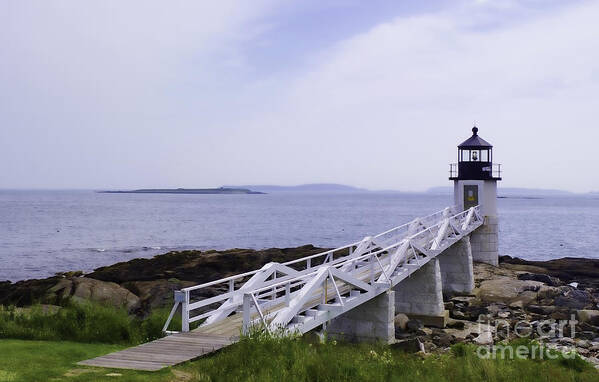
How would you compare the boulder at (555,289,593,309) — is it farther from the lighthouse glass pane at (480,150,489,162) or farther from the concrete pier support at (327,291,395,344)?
the concrete pier support at (327,291,395,344)

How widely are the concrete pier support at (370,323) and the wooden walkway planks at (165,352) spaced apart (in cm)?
697

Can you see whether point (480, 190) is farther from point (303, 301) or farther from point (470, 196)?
point (303, 301)

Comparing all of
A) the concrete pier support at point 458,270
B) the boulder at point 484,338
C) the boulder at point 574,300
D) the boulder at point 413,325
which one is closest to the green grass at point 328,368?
the boulder at point 484,338

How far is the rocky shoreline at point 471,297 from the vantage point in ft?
60.6

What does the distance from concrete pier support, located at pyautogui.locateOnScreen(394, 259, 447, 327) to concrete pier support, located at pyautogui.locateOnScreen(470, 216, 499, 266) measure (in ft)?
34.0

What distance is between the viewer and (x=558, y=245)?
61750mm

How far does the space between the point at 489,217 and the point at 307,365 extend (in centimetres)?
2474

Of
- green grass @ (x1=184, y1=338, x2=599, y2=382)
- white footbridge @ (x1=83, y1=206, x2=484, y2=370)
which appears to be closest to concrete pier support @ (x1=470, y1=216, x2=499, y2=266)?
white footbridge @ (x1=83, y1=206, x2=484, y2=370)

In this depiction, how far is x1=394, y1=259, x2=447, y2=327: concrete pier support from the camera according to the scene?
21031mm

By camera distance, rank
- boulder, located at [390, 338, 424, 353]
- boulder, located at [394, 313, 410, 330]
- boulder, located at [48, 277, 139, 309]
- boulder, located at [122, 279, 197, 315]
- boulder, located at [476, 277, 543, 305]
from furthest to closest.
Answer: boulder, located at [476, 277, 543, 305] → boulder, located at [122, 279, 197, 315] → boulder, located at [48, 277, 139, 309] → boulder, located at [394, 313, 410, 330] → boulder, located at [390, 338, 424, 353]

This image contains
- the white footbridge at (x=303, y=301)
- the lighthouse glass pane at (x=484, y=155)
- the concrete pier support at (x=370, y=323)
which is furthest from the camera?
the lighthouse glass pane at (x=484, y=155)

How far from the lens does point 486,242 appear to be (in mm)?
30953

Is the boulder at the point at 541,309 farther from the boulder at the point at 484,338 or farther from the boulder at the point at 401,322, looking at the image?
the boulder at the point at 401,322

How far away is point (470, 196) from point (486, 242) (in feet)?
8.41
